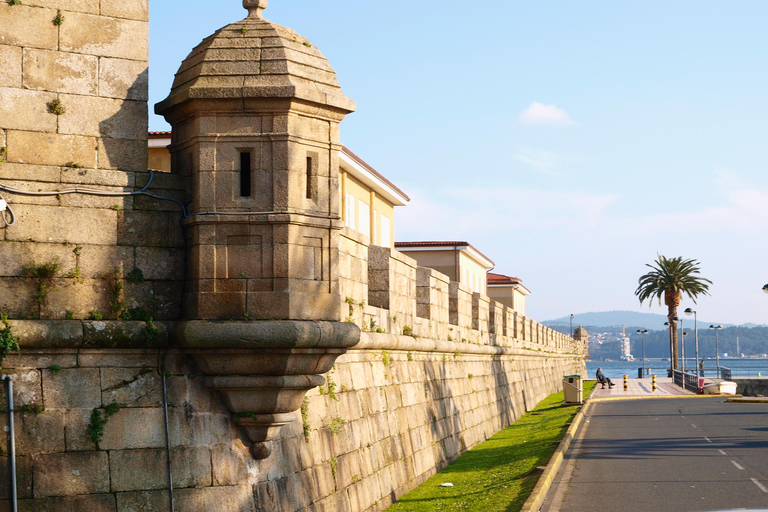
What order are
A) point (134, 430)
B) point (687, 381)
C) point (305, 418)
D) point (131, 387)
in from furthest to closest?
point (687, 381) → point (305, 418) → point (131, 387) → point (134, 430)

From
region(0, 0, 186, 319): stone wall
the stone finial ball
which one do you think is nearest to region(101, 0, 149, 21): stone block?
region(0, 0, 186, 319): stone wall

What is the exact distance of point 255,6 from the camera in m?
9.25

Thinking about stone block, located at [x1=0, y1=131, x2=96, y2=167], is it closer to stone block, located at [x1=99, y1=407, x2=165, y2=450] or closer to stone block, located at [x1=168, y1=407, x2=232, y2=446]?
stone block, located at [x1=99, y1=407, x2=165, y2=450]

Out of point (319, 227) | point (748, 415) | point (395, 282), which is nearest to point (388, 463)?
point (395, 282)

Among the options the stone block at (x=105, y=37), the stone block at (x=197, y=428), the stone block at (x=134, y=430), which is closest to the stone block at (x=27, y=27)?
the stone block at (x=105, y=37)

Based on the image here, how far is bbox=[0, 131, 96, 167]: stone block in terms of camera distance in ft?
27.3

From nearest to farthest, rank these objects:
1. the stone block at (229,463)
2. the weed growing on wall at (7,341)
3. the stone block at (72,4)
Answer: the weed growing on wall at (7,341) → the stone block at (229,463) → the stone block at (72,4)

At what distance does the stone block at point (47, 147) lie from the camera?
833 centimetres

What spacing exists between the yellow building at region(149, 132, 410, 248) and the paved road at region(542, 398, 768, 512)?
7923 millimetres

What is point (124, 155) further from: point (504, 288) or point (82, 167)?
point (504, 288)

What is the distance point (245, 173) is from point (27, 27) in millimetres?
2420

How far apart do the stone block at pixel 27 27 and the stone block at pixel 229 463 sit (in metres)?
4.11

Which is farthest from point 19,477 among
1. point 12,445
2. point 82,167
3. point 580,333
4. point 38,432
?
point 580,333

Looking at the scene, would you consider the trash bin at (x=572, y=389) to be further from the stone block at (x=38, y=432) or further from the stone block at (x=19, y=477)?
the stone block at (x=19, y=477)
